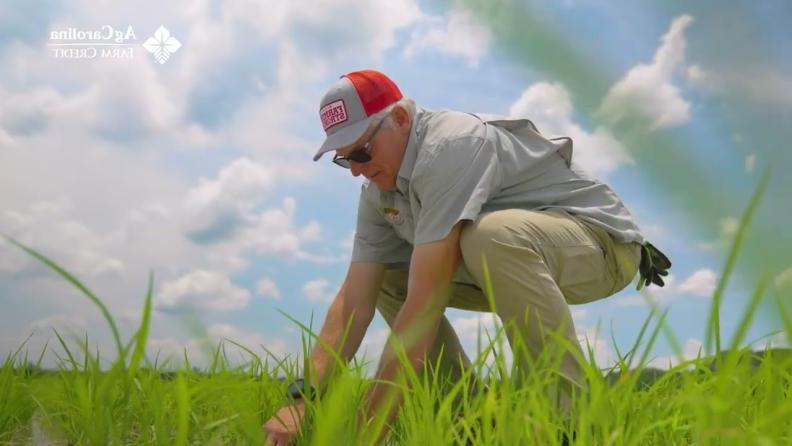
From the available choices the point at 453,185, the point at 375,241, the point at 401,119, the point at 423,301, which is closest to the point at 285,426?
the point at 423,301

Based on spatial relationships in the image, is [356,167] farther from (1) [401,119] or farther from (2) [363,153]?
Result: (1) [401,119]

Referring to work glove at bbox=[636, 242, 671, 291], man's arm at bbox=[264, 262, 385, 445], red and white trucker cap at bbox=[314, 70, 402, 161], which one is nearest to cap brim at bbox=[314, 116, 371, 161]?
red and white trucker cap at bbox=[314, 70, 402, 161]

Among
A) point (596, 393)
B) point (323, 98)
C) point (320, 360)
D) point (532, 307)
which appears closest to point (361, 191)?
point (323, 98)

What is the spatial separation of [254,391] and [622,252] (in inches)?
51.1

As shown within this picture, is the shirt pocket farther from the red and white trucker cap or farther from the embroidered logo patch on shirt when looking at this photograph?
the red and white trucker cap

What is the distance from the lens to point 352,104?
8.00 ft

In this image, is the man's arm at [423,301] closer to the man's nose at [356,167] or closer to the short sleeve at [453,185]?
the short sleeve at [453,185]

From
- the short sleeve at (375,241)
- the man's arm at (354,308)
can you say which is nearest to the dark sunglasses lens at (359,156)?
the short sleeve at (375,241)

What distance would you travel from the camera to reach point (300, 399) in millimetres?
2225

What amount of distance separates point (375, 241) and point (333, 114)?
21.7 inches

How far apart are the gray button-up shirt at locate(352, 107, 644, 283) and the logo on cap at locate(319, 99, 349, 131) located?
0.76ft

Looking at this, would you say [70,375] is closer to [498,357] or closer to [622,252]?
[498,357]

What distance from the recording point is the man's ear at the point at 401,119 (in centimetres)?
249

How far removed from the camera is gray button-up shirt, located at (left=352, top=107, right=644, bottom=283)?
7.46 ft
